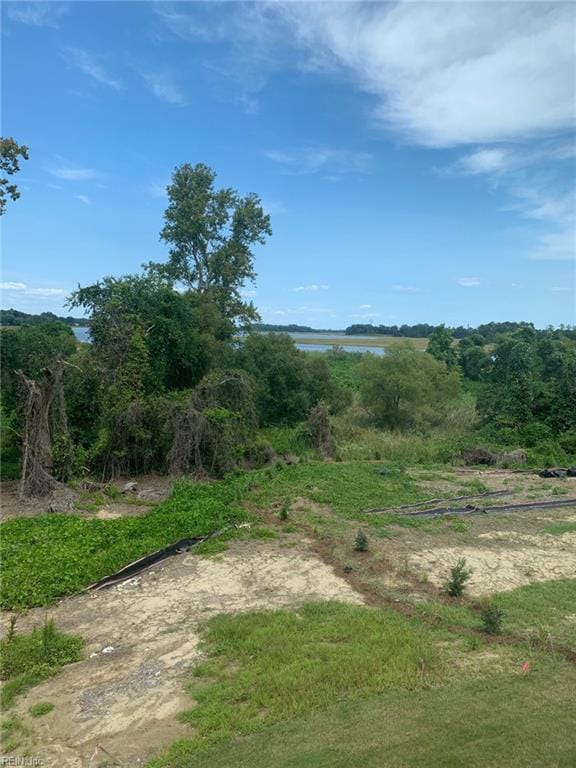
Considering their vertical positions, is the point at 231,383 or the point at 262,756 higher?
the point at 231,383

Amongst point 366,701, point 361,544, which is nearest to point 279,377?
point 361,544

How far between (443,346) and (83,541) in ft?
105

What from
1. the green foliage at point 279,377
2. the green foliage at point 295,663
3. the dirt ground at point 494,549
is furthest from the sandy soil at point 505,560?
the green foliage at point 279,377

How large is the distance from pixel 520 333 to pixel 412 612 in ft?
77.0

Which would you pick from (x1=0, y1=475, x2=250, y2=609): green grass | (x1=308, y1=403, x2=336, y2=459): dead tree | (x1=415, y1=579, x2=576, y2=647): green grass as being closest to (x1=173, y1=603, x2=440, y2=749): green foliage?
(x1=415, y1=579, x2=576, y2=647): green grass

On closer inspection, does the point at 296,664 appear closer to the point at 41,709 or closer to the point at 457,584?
the point at 41,709

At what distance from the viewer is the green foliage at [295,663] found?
14.6ft

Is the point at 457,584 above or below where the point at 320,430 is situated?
below

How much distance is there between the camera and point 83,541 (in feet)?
27.8

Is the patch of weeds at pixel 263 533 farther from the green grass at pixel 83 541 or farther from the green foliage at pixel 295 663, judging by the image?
the green foliage at pixel 295 663

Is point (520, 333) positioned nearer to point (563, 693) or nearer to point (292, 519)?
point (292, 519)

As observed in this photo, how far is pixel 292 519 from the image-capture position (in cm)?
1017

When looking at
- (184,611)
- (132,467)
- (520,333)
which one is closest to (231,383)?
(132,467)

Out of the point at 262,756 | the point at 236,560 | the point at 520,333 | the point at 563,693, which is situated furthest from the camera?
the point at 520,333
